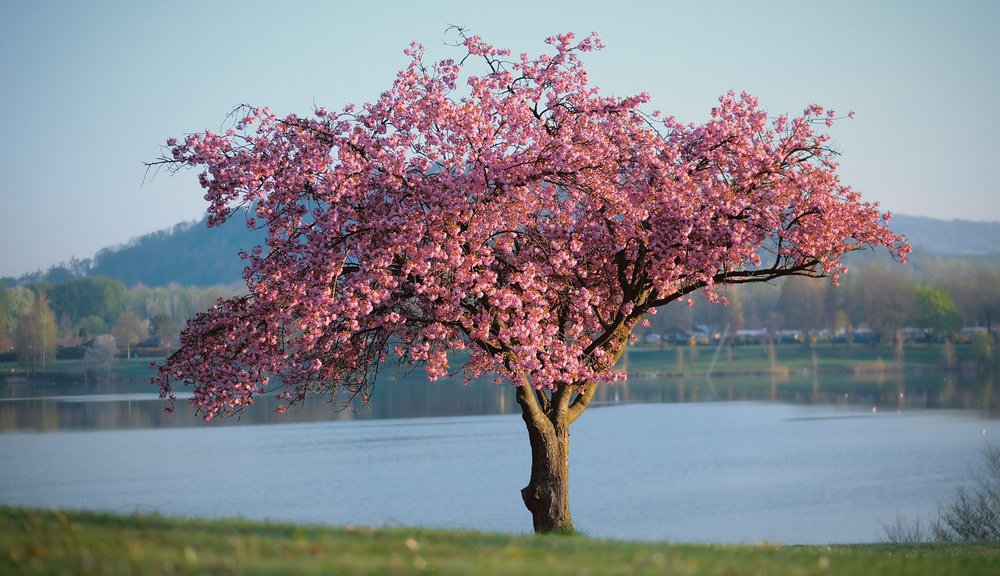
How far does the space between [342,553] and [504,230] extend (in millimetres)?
8843

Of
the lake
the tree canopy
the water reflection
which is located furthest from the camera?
the water reflection

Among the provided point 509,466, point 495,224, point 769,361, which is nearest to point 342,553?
point 495,224

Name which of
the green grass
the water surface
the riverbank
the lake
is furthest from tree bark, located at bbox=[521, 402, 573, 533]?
the riverbank

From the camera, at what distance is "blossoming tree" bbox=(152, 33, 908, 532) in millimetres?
17469

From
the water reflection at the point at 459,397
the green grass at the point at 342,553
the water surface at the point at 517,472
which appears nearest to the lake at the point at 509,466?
Result: the water surface at the point at 517,472

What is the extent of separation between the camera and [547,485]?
63.3 feet

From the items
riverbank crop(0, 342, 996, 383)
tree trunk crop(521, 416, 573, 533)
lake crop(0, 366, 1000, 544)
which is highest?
tree trunk crop(521, 416, 573, 533)

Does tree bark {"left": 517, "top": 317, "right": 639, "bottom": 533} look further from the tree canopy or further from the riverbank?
the riverbank

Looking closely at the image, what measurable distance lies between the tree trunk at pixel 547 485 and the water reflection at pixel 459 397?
1995 inches

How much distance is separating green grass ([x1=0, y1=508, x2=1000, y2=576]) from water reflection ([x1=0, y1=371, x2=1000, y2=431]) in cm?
5769

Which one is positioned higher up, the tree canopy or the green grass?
the tree canopy

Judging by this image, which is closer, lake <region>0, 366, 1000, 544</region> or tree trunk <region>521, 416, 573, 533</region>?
tree trunk <region>521, 416, 573, 533</region>

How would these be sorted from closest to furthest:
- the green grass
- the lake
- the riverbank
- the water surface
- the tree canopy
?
the green grass, the tree canopy, the water surface, the lake, the riverbank

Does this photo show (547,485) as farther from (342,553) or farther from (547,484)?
(342,553)
